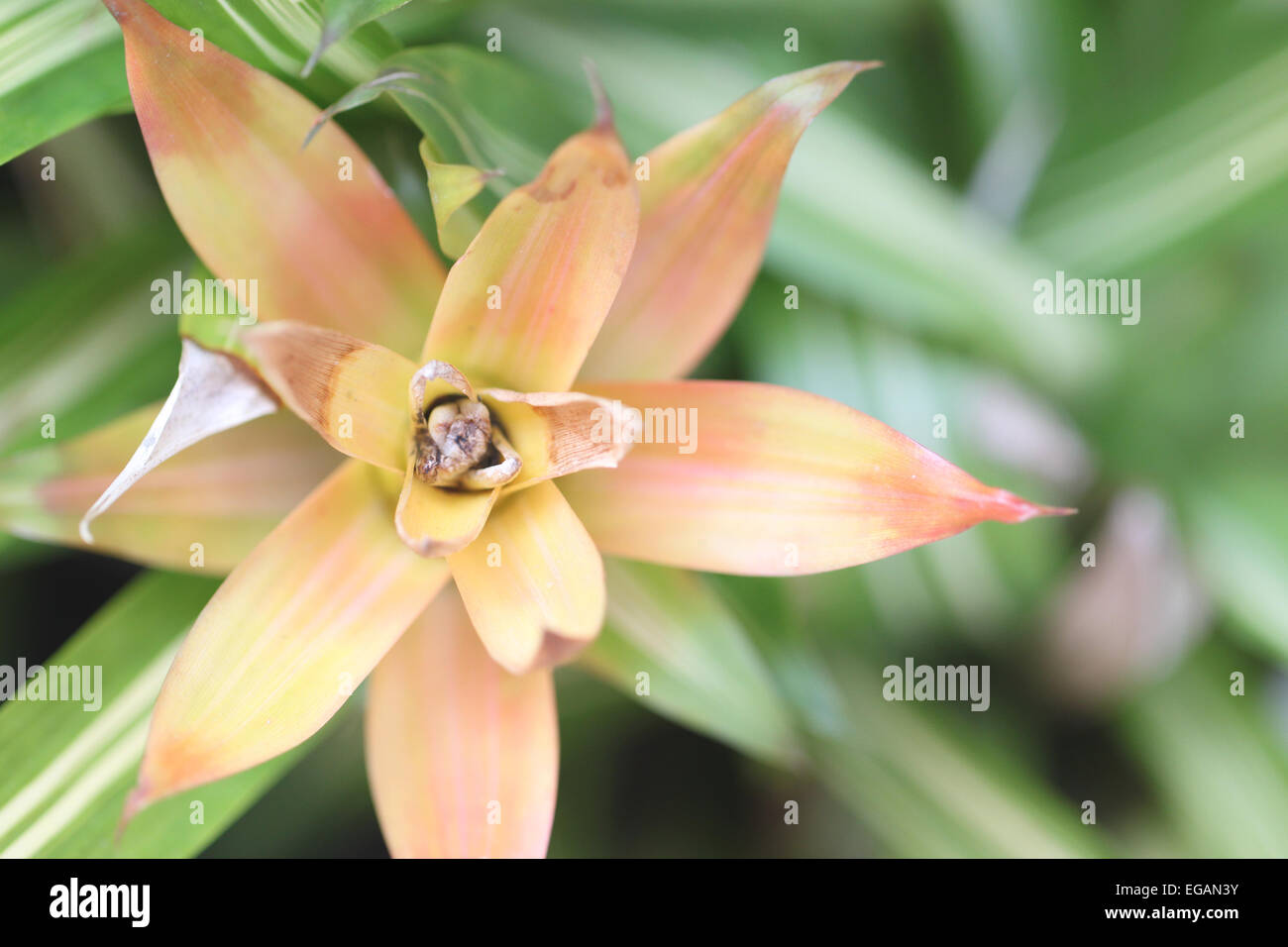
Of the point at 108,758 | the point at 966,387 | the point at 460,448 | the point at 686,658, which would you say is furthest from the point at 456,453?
the point at 966,387

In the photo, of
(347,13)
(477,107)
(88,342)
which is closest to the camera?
(347,13)

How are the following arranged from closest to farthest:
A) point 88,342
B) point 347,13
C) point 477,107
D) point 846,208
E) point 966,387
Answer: point 347,13, point 477,107, point 88,342, point 846,208, point 966,387

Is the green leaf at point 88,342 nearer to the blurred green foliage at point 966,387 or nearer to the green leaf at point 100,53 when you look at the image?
the blurred green foliage at point 966,387

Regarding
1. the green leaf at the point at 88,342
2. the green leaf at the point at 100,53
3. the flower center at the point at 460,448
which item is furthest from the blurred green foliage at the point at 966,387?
the flower center at the point at 460,448

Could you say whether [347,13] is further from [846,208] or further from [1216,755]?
[1216,755]

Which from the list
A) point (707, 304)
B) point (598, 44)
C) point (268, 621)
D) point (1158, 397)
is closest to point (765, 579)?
point (707, 304)

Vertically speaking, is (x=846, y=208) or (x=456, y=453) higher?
(x=846, y=208)
